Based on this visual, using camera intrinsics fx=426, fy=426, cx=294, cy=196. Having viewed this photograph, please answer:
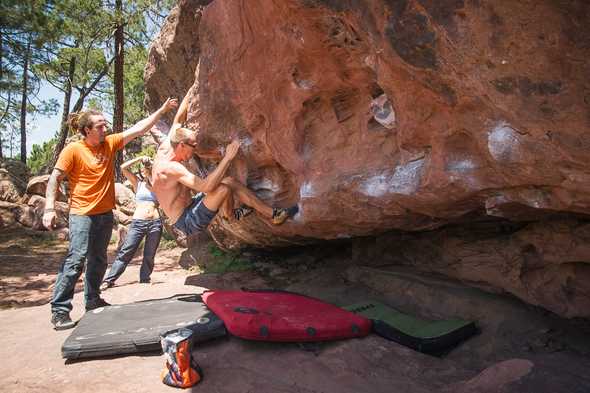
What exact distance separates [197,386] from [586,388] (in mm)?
2281

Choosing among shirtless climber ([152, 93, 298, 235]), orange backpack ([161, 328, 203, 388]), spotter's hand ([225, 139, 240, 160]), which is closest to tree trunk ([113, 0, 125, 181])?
shirtless climber ([152, 93, 298, 235])

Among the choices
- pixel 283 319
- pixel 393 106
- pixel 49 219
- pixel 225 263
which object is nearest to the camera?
pixel 393 106

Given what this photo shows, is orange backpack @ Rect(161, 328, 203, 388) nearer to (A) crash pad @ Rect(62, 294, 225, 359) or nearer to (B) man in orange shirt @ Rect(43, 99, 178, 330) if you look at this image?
(A) crash pad @ Rect(62, 294, 225, 359)

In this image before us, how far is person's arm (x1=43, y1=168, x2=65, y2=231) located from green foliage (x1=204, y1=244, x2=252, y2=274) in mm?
2481

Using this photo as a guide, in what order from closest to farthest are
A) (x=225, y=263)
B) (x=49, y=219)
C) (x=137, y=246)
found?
(x=49, y=219) < (x=137, y=246) < (x=225, y=263)

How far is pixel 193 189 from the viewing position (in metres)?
4.23

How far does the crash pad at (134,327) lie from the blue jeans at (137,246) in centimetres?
142

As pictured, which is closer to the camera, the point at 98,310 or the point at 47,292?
the point at 98,310

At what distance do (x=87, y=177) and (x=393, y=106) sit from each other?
106 inches

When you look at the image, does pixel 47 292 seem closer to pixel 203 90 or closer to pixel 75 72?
pixel 203 90

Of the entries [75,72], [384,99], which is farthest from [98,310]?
[75,72]

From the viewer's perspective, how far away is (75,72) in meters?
15.4

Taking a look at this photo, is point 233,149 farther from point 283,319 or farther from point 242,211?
point 283,319

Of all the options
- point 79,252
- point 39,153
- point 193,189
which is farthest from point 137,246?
point 39,153
